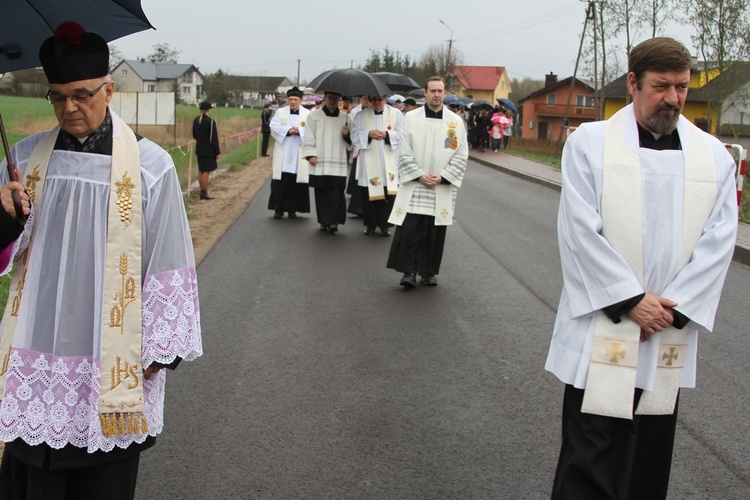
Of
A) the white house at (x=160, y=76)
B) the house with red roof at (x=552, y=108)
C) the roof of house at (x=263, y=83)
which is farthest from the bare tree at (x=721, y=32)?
the roof of house at (x=263, y=83)

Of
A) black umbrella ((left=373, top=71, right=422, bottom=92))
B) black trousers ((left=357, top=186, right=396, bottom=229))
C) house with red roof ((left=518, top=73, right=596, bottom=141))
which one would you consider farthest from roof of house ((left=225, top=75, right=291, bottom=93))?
black trousers ((left=357, top=186, right=396, bottom=229))

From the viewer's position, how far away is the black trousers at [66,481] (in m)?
2.95

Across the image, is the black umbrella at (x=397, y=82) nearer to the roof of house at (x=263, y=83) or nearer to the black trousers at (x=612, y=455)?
the black trousers at (x=612, y=455)

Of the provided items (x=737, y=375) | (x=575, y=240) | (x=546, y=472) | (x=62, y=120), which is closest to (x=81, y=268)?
(x=62, y=120)

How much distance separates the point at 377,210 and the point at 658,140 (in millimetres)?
9378

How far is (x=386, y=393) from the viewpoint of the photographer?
5.68m

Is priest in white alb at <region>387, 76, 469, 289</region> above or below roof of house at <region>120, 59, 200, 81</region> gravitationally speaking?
below

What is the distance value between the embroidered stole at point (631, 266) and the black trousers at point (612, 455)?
9 centimetres

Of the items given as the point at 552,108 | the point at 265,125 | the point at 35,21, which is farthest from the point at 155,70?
the point at 35,21

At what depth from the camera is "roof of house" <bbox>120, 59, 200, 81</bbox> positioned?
108375mm

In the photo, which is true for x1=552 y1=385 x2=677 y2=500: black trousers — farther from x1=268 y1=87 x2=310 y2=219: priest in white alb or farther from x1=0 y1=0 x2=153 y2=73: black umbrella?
x1=268 y1=87 x2=310 y2=219: priest in white alb

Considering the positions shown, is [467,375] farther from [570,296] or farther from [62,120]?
[62,120]

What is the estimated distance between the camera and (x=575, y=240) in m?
3.53

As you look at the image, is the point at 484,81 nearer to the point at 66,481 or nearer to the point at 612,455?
the point at 612,455
